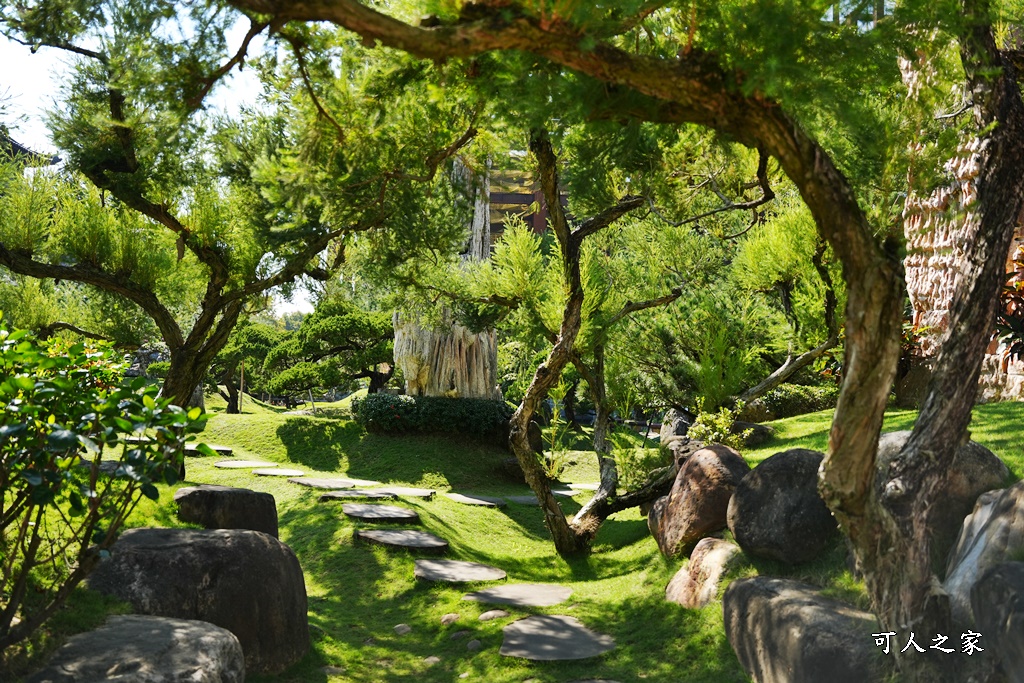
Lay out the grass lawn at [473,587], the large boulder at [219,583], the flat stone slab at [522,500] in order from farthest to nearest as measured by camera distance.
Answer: the flat stone slab at [522,500] → the grass lawn at [473,587] → the large boulder at [219,583]

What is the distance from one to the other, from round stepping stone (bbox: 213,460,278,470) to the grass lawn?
17 cm

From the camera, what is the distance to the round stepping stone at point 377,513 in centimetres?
896

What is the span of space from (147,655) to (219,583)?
148 cm

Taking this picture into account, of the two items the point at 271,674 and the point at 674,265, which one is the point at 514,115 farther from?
the point at 674,265

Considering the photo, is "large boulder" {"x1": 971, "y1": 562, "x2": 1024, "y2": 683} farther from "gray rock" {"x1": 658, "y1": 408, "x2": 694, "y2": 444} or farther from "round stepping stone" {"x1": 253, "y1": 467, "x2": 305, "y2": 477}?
"round stepping stone" {"x1": 253, "y1": 467, "x2": 305, "y2": 477}

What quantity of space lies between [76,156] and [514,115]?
5.42m

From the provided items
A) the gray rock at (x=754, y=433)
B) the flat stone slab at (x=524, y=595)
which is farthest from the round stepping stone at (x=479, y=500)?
the flat stone slab at (x=524, y=595)

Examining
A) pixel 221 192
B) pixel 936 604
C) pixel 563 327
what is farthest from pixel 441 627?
pixel 221 192

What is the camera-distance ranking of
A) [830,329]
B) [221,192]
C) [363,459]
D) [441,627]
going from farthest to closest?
[363,459] → [221,192] → [830,329] → [441,627]

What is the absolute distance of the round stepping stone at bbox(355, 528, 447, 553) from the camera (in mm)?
8164

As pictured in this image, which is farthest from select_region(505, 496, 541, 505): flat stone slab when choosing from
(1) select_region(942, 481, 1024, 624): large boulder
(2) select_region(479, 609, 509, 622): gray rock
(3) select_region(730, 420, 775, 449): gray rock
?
(1) select_region(942, 481, 1024, 624): large boulder

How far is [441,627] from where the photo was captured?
21.2 ft

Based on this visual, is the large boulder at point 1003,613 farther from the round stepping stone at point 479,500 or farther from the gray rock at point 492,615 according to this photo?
the round stepping stone at point 479,500

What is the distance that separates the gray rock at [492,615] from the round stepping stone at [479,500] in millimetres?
4349
